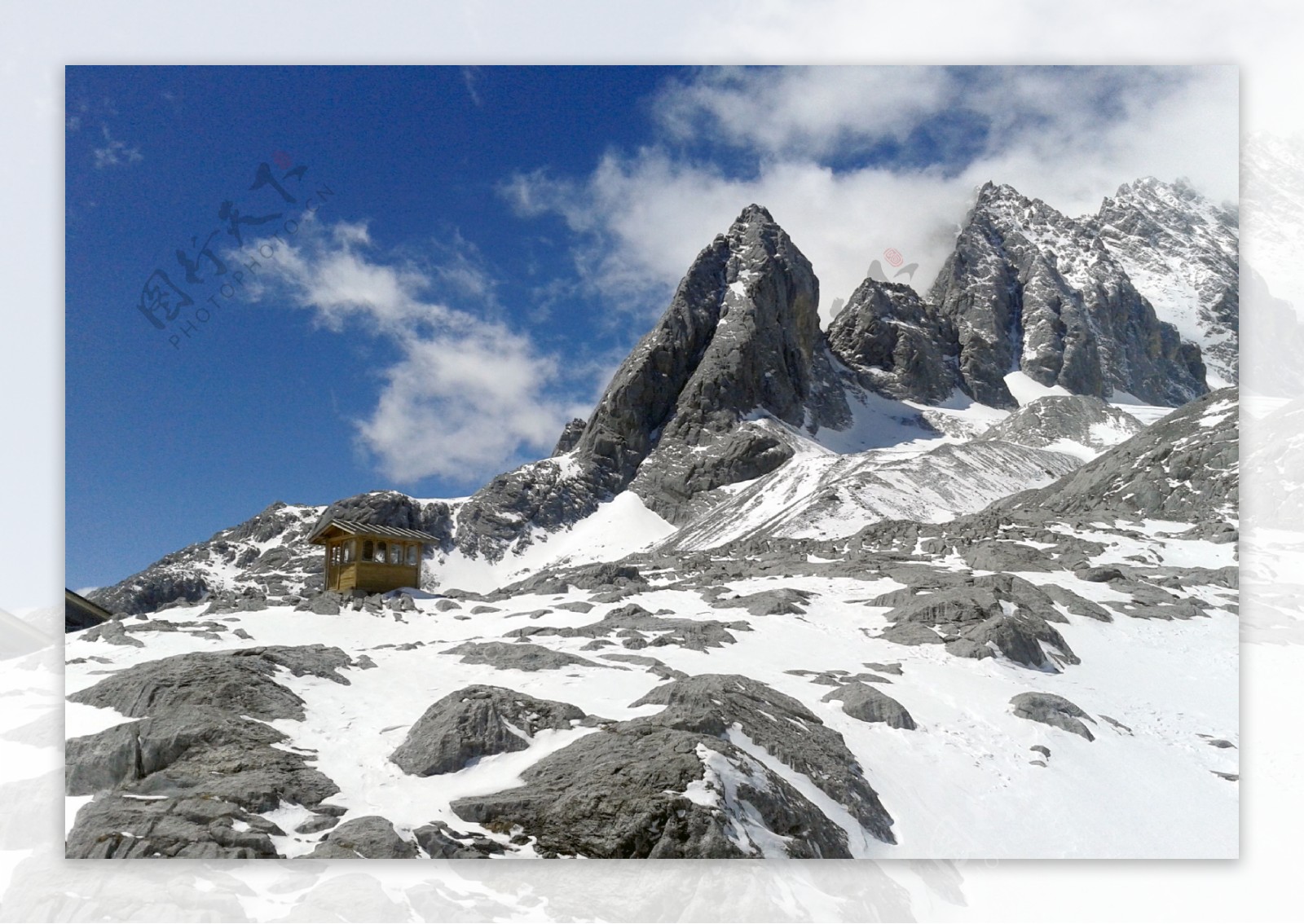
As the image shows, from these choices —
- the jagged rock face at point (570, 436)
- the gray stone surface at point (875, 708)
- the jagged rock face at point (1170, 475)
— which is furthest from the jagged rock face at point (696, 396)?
the gray stone surface at point (875, 708)

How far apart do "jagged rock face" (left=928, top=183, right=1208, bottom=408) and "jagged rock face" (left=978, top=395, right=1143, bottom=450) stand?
4044 centimetres

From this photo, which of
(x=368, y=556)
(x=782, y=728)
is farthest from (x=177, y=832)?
(x=368, y=556)

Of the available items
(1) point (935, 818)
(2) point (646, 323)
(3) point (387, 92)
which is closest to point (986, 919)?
(1) point (935, 818)

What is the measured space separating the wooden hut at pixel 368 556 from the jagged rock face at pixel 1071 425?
336 ft

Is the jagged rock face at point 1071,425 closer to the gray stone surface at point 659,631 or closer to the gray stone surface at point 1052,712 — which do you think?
the gray stone surface at point 659,631

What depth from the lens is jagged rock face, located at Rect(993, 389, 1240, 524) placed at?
25.3 m

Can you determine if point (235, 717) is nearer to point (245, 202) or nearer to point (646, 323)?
point (245, 202)

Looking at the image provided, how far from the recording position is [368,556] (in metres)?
20.3

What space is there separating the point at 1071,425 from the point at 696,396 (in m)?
49.2

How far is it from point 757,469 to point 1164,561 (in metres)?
85.8

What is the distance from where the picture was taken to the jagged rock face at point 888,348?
157000 mm

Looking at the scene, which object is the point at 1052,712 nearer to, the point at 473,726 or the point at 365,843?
the point at 473,726

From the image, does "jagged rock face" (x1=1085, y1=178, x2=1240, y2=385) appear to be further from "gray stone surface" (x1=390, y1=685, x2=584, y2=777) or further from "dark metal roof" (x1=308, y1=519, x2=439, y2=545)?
"gray stone surface" (x1=390, y1=685, x2=584, y2=777)

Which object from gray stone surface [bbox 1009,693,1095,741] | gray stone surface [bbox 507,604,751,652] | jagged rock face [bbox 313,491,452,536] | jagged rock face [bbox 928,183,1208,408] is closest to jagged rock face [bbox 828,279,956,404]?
jagged rock face [bbox 928,183,1208,408]
